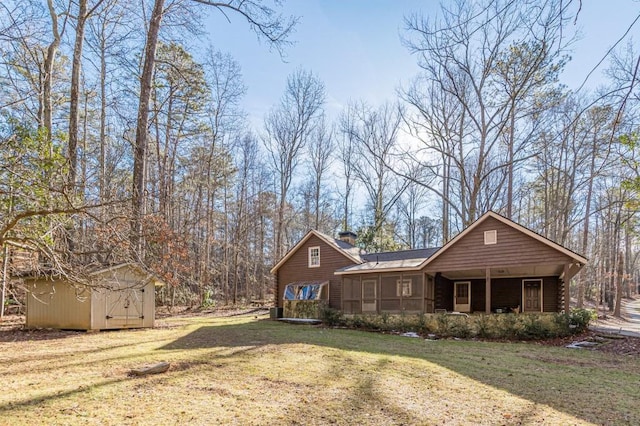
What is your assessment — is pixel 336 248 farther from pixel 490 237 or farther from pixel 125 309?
pixel 125 309

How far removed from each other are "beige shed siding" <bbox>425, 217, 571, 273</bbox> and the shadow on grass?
3.46m

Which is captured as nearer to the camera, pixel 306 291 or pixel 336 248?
pixel 306 291

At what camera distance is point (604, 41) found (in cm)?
268

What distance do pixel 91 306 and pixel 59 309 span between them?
1.45 meters

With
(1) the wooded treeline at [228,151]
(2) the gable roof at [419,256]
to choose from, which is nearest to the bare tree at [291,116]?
(1) the wooded treeline at [228,151]

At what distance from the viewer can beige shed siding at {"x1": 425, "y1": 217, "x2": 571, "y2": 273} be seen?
1391 centimetres

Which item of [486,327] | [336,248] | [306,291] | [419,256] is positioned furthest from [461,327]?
[306,291]

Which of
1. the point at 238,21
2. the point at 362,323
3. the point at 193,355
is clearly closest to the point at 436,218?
the point at 362,323

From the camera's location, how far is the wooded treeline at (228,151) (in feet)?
20.3

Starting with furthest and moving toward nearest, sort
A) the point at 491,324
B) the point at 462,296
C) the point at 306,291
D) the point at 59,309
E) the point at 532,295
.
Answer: the point at 306,291, the point at 462,296, the point at 532,295, the point at 491,324, the point at 59,309

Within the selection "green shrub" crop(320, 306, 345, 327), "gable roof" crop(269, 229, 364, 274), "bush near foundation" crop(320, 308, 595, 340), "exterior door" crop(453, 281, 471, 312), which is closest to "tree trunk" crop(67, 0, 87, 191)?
"green shrub" crop(320, 306, 345, 327)

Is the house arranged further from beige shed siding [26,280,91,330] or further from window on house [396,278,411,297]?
beige shed siding [26,280,91,330]

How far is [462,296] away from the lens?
63.0 ft

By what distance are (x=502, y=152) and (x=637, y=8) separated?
25.2 metres
